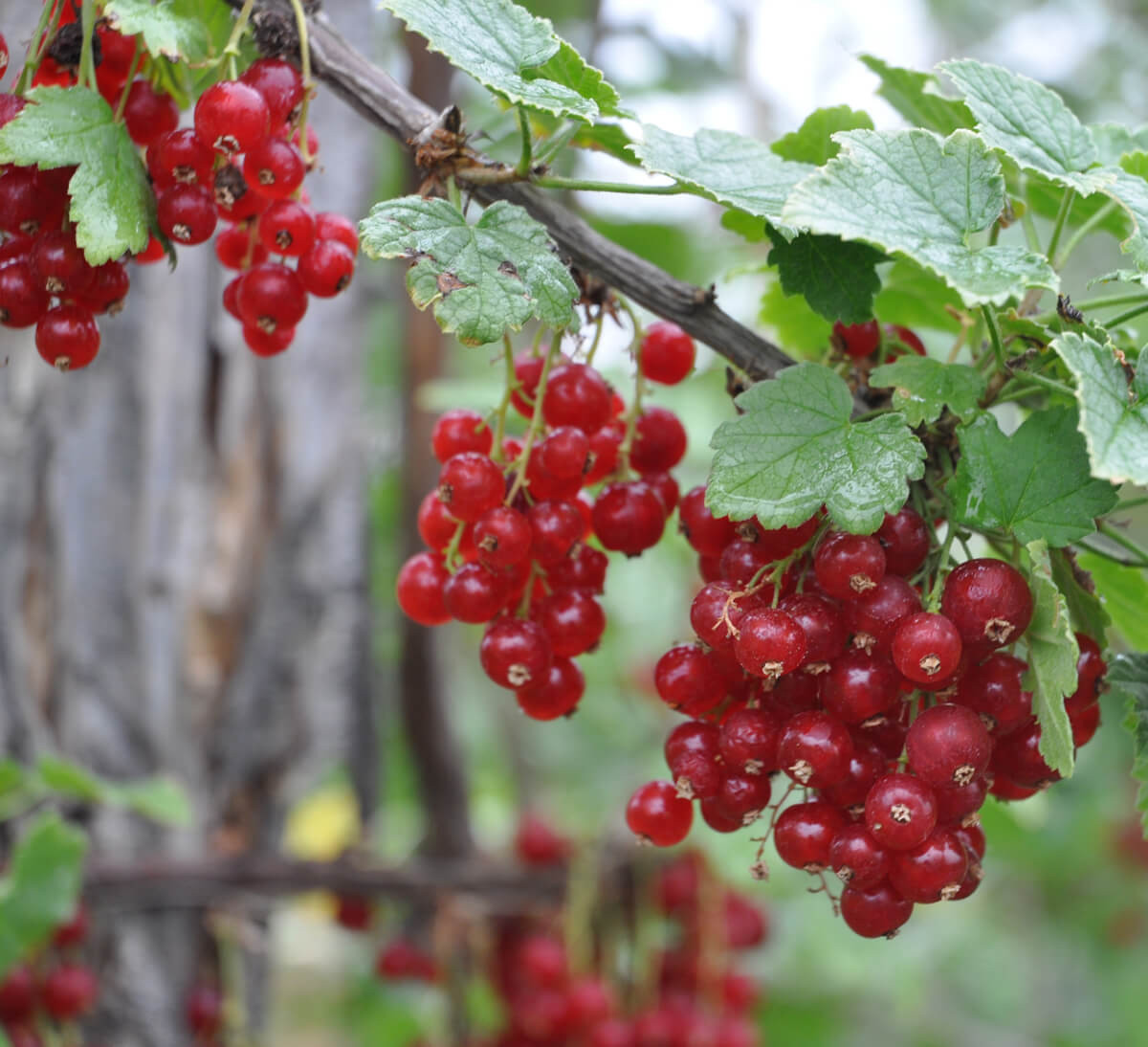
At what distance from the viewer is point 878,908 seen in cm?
68

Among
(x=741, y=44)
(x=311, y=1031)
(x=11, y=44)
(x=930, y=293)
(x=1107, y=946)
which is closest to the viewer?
(x=930, y=293)

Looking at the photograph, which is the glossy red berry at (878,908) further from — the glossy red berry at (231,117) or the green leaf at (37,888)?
the green leaf at (37,888)

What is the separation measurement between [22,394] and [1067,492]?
4.38 ft

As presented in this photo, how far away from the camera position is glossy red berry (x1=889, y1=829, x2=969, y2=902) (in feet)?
2.15

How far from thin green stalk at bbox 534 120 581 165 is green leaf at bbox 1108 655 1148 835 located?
1.62 ft

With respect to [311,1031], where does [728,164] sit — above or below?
above

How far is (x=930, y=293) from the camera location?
0.92 metres

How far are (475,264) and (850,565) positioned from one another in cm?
29

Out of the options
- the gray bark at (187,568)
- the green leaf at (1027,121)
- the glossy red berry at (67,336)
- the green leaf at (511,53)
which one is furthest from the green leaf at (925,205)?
the gray bark at (187,568)

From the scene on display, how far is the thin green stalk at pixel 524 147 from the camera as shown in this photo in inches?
26.5

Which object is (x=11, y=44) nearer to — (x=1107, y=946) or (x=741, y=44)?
(x=741, y=44)

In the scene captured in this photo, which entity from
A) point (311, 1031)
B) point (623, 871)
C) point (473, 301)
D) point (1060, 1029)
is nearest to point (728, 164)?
point (473, 301)

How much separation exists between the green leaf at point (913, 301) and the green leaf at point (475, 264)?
37cm

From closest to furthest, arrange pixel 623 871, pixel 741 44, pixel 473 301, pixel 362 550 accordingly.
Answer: pixel 473 301
pixel 623 871
pixel 362 550
pixel 741 44
